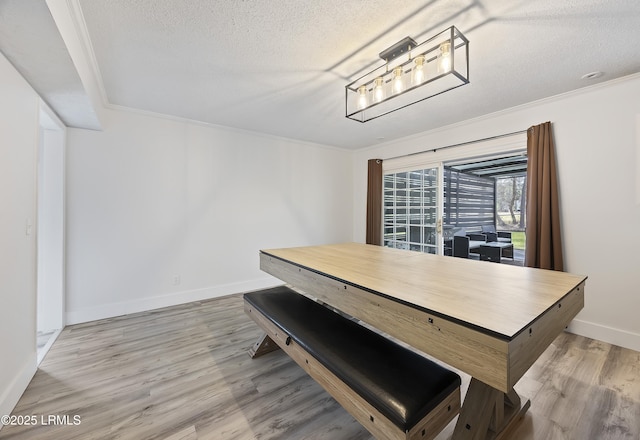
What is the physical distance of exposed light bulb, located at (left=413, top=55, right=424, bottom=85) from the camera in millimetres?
1651

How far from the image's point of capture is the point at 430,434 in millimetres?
1038

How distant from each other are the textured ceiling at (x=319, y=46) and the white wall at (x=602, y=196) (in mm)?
235

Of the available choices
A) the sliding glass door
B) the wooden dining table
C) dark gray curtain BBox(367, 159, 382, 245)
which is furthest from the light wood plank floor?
dark gray curtain BBox(367, 159, 382, 245)

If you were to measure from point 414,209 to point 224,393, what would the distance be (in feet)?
12.1

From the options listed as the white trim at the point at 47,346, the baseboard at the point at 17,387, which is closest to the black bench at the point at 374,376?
the baseboard at the point at 17,387

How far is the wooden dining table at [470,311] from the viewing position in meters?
0.88

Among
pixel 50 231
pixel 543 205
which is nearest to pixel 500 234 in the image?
pixel 543 205

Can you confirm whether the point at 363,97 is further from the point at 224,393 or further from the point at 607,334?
the point at 607,334

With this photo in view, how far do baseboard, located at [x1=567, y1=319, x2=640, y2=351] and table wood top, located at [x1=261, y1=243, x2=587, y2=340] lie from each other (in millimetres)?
1694

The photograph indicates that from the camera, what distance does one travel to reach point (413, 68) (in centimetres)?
173

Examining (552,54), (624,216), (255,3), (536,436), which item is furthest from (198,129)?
(624,216)

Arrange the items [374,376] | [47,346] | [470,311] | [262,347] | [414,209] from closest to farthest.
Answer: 1. [470,311]
2. [374,376]
3. [262,347]
4. [47,346]
5. [414,209]

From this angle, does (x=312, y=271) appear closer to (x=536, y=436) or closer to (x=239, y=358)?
(x=239, y=358)

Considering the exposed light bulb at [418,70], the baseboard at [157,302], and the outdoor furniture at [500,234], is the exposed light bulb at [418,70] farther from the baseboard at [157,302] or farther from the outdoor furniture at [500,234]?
the outdoor furniture at [500,234]
